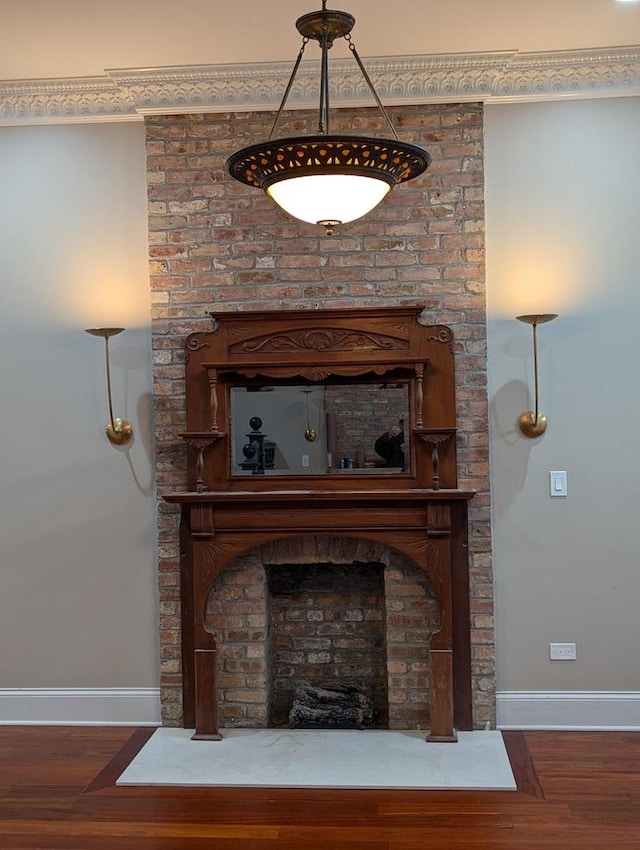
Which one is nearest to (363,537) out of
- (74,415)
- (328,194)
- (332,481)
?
(332,481)

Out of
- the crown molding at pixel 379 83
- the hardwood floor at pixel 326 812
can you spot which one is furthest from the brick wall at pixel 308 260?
the hardwood floor at pixel 326 812

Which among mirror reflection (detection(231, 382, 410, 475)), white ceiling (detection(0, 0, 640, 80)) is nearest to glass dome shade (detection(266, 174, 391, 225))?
white ceiling (detection(0, 0, 640, 80))

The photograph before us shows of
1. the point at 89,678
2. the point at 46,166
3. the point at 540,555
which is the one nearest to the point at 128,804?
the point at 89,678

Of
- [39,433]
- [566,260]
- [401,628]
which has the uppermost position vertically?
[566,260]

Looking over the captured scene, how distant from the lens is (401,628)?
3971mm

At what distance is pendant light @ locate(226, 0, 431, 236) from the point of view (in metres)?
2.28

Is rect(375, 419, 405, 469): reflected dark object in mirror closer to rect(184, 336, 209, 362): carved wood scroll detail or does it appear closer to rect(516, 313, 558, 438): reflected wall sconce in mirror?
rect(516, 313, 558, 438): reflected wall sconce in mirror

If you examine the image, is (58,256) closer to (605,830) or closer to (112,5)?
(112,5)

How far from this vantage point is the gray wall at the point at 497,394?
13.0 feet

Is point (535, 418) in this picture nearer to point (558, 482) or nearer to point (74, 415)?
point (558, 482)

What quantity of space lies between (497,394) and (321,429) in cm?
80

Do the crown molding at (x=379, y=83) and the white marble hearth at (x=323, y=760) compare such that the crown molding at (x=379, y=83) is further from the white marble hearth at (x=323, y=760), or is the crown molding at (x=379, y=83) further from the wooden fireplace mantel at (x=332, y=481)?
the white marble hearth at (x=323, y=760)

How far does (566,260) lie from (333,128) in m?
1.20

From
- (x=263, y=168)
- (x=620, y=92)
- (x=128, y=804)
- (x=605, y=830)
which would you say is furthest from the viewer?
(x=620, y=92)
